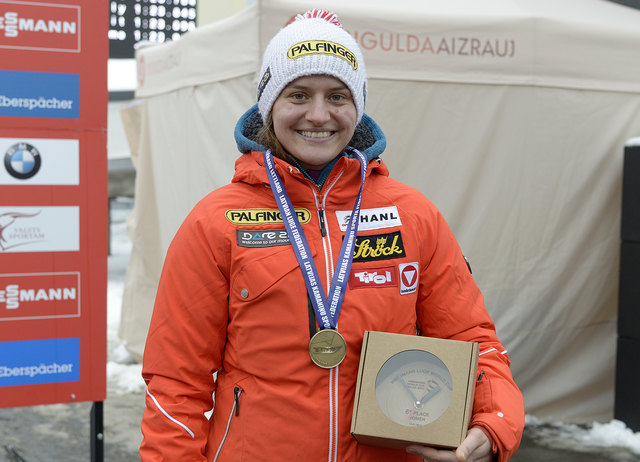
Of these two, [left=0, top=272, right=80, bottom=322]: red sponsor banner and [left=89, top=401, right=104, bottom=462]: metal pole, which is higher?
[left=0, top=272, right=80, bottom=322]: red sponsor banner

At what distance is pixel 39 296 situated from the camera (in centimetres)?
325

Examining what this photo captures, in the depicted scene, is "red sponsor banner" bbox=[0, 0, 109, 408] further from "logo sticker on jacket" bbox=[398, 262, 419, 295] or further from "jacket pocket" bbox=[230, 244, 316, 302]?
"logo sticker on jacket" bbox=[398, 262, 419, 295]

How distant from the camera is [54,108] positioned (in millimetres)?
3209

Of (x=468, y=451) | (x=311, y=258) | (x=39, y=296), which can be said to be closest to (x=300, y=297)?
(x=311, y=258)

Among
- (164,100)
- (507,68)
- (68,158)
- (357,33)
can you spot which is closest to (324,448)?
(68,158)

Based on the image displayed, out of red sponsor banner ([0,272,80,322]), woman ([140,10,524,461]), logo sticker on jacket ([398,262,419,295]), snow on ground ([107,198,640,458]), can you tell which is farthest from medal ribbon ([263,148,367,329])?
snow on ground ([107,198,640,458])

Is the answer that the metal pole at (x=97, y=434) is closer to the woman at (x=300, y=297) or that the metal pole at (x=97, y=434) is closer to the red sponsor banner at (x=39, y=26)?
the red sponsor banner at (x=39, y=26)

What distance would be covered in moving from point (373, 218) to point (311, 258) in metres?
0.19

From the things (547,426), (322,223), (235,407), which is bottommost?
(547,426)

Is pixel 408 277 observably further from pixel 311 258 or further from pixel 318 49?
pixel 318 49

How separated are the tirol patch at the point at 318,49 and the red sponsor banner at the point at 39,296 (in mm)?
1931

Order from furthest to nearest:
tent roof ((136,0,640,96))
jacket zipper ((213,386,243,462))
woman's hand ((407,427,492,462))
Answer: tent roof ((136,0,640,96)) → jacket zipper ((213,386,243,462)) → woman's hand ((407,427,492,462))

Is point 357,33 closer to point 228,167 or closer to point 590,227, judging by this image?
point 228,167

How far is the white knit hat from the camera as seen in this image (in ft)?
5.72
